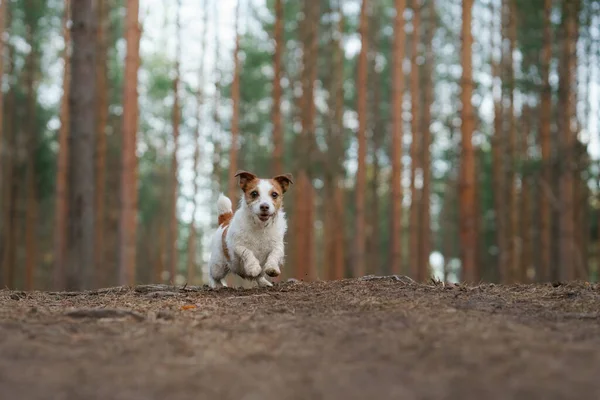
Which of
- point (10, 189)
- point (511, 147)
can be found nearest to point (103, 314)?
point (511, 147)

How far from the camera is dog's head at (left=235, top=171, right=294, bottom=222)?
8.18 metres

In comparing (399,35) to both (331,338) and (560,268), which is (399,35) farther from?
(331,338)

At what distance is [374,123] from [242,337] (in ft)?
80.2

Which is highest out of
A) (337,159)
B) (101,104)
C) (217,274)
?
(101,104)

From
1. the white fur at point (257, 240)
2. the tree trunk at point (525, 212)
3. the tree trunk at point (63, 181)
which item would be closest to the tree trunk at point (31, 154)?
the tree trunk at point (63, 181)

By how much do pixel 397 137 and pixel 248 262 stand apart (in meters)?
11.5

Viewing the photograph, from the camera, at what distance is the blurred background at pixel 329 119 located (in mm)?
19609

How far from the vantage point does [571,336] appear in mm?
4562

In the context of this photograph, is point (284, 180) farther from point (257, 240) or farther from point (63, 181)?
point (63, 181)

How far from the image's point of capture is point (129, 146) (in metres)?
15.6

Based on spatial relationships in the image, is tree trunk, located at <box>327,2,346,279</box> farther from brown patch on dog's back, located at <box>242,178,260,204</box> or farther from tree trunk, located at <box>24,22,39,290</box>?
brown patch on dog's back, located at <box>242,178,260,204</box>

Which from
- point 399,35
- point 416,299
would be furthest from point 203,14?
point 416,299

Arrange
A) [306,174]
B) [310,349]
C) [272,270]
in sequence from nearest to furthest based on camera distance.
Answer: [310,349] < [272,270] < [306,174]

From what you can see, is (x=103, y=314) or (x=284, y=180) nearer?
(x=103, y=314)
